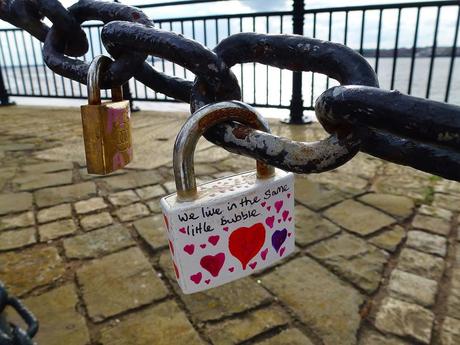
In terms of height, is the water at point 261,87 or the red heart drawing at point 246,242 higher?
the red heart drawing at point 246,242

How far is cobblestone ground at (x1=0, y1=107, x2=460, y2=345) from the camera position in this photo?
58.9 inches

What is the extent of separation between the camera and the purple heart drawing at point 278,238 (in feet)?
2.40

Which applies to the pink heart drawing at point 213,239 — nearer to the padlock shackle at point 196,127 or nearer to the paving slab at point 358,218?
the padlock shackle at point 196,127

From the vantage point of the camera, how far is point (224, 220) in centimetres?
66

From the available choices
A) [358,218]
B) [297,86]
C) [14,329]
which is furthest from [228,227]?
[297,86]

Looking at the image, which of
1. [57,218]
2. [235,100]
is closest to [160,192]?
[57,218]

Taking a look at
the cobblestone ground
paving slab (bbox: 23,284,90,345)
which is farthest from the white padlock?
paving slab (bbox: 23,284,90,345)

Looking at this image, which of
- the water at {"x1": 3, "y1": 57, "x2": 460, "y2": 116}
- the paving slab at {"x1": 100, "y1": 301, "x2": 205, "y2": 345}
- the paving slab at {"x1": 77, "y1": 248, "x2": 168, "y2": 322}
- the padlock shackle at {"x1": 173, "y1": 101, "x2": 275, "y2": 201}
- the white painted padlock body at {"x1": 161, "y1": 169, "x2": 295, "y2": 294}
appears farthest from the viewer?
the water at {"x1": 3, "y1": 57, "x2": 460, "y2": 116}

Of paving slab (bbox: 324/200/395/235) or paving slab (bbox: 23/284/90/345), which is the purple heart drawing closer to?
paving slab (bbox: 23/284/90/345)

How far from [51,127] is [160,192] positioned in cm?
298

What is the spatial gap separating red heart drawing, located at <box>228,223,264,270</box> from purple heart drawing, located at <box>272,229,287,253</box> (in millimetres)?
27

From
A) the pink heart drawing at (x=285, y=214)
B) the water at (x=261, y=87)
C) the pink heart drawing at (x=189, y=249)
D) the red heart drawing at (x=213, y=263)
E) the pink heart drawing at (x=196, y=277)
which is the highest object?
the pink heart drawing at (x=285, y=214)

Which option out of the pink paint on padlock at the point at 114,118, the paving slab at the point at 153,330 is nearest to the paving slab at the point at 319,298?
the paving slab at the point at 153,330

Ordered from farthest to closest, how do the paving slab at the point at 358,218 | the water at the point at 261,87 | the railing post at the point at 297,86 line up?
the water at the point at 261,87, the railing post at the point at 297,86, the paving slab at the point at 358,218
